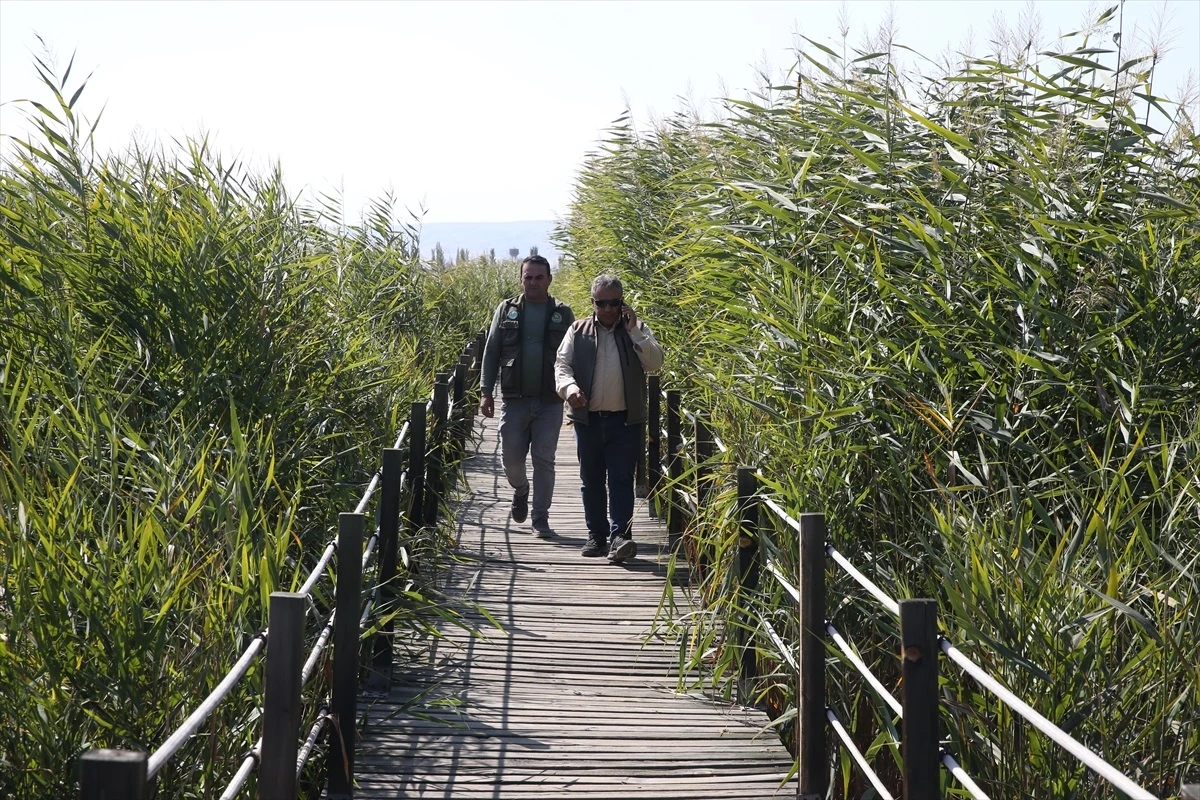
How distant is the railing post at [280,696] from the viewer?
3.32m

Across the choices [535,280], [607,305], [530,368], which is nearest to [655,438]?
[530,368]

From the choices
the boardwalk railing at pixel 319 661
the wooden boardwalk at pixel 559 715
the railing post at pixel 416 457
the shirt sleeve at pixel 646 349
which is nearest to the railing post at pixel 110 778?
the boardwalk railing at pixel 319 661

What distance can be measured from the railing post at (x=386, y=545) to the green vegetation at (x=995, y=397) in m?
1.31

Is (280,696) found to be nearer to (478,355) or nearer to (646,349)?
(646,349)

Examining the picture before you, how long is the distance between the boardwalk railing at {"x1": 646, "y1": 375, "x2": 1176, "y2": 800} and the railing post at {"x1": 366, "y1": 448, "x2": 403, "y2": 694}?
1387 millimetres

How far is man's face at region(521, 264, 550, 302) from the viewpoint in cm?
817

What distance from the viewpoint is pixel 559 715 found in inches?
214

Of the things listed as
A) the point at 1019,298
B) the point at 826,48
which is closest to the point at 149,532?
the point at 1019,298

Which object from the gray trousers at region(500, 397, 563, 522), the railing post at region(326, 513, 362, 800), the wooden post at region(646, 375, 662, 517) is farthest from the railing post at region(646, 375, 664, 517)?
the railing post at region(326, 513, 362, 800)

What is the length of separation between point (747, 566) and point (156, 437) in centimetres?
233

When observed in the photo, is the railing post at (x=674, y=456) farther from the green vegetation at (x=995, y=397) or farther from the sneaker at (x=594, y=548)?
the green vegetation at (x=995, y=397)

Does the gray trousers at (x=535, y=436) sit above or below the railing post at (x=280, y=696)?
above

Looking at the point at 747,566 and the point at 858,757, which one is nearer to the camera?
the point at 858,757

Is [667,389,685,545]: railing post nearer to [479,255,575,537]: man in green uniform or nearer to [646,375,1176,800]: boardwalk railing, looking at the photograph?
[646,375,1176,800]: boardwalk railing
